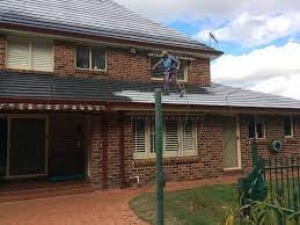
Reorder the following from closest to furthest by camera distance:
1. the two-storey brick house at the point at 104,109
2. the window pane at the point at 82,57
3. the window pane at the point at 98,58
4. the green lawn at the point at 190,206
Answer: the green lawn at the point at 190,206
the two-storey brick house at the point at 104,109
the window pane at the point at 82,57
the window pane at the point at 98,58

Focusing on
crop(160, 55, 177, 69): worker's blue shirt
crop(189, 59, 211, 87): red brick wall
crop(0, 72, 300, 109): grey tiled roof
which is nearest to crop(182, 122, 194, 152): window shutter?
crop(0, 72, 300, 109): grey tiled roof

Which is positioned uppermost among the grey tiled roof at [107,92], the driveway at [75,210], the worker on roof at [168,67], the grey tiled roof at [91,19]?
the grey tiled roof at [91,19]

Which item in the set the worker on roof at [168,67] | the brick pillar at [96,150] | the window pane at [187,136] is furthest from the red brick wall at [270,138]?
the brick pillar at [96,150]

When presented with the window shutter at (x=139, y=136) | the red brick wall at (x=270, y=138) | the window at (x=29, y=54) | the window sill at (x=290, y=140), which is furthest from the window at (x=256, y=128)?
the window at (x=29, y=54)

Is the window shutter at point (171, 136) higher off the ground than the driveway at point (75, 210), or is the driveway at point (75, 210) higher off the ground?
the window shutter at point (171, 136)

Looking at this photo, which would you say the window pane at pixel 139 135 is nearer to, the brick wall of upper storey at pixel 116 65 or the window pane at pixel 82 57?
the brick wall of upper storey at pixel 116 65

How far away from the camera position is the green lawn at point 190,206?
9172 mm

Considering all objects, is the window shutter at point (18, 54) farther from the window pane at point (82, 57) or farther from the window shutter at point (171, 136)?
the window shutter at point (171, 136)

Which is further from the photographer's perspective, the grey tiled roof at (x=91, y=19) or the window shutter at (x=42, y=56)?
the grey tiled roof at (x=91, y=19)

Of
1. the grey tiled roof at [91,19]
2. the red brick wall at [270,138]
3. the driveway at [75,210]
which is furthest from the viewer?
the red brick wall at [270,138]

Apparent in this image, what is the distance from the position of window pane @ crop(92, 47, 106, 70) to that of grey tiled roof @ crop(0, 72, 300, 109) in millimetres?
787

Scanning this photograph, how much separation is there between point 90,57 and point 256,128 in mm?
7687

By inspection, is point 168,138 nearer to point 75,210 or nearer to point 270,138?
point 270,138

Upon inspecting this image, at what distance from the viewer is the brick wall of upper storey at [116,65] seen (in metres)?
16.5
